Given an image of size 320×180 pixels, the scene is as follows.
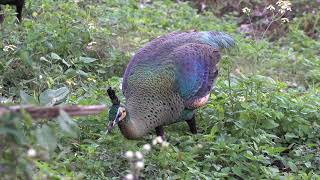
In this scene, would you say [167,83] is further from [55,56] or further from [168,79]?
[55,56]

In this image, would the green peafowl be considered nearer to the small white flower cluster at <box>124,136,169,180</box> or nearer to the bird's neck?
the bird's neck

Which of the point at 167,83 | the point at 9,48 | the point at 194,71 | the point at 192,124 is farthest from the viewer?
the point at 9,48

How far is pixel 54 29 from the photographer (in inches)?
259

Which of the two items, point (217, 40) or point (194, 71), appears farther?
point (217, 40)

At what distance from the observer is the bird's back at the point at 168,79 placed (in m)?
4.79

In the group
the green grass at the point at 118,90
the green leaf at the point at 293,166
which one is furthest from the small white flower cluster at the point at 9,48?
the green leaf at the point at 293,166

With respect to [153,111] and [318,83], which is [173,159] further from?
[318,83]

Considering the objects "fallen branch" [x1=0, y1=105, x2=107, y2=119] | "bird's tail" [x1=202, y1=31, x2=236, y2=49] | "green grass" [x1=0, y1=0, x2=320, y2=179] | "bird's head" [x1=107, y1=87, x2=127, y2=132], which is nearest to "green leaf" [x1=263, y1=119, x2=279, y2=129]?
"green grass" [x1=0, y1=0, x2=320, y2=179]

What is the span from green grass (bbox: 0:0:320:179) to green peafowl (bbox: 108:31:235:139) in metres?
0.16

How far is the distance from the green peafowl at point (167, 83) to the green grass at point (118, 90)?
0.53 feet

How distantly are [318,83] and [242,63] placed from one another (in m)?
0.84

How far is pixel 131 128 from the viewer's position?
178 inches

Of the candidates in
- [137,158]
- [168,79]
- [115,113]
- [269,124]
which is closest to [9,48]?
[168,79]

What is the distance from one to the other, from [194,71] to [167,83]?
28cm
